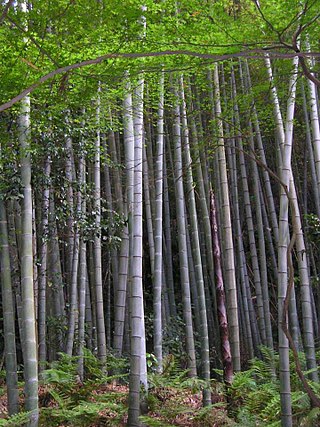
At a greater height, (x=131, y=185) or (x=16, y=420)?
(x=131, y=185)

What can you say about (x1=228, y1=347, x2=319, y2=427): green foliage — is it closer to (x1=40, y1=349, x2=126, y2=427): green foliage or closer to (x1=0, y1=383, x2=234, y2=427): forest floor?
(x1=0, y1=383, x2=234, y2=427): forest floor

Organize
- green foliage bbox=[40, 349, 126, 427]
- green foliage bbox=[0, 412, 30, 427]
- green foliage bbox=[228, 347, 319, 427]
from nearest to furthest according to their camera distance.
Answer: green foliage bbox=[0, 412, 30, 427], green foliage bbox=[228, 347, 319, 427], green foliage bbox=[40, 349, 126, 427]

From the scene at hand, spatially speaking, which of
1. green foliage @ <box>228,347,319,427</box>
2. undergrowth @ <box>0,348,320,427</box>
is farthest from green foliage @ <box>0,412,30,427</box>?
green foliage @ <box>228,347,319,427</box>

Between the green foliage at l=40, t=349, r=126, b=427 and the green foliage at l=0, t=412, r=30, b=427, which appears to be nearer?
the green foliage at l=0, t=412, r=30, b=427

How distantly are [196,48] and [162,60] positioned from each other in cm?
42

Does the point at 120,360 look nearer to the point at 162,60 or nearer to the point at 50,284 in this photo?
the point at 50,284

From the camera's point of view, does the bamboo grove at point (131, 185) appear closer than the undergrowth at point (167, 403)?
Yes

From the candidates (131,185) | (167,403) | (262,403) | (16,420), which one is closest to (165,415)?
(167,403)

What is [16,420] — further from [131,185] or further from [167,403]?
[131,185]

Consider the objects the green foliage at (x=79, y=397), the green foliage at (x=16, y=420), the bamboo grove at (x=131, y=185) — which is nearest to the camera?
the bamboo grove at (x=131, y=185)

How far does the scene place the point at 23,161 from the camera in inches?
176

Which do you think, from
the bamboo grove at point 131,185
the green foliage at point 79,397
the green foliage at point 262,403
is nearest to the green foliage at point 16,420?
the bamboo grove at point 131,185

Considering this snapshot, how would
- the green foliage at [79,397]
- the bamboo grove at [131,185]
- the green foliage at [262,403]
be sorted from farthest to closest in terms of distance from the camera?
1. the green foliage at [79,397]
2. the green foliage at [262,403]
3. the bamboo grove at [131,185]

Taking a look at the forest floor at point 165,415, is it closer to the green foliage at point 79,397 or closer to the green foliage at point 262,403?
the green foliage at point 79,397
